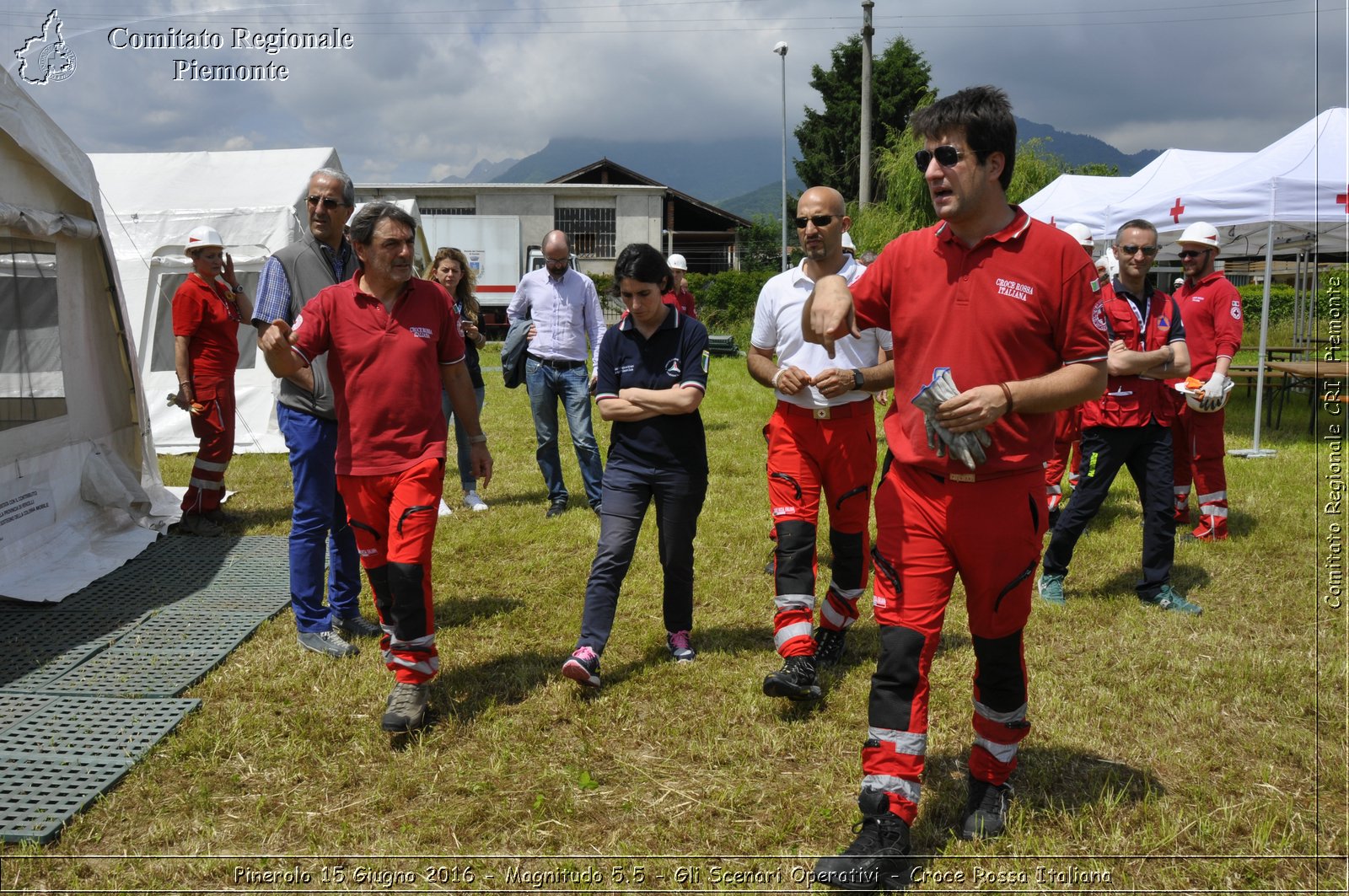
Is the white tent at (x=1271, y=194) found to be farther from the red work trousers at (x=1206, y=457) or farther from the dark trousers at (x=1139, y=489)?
the dark trousers at (x=1139, y=489)

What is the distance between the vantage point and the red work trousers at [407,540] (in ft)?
13.6

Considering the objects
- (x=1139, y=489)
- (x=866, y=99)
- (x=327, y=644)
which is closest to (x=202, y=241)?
(x=327, y=644)

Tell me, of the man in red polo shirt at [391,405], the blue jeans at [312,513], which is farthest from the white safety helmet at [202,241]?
the man in red polo shirt at [391,405]

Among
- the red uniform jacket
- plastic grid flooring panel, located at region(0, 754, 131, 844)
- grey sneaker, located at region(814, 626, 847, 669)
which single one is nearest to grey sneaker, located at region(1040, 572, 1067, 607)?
the red uniform jacket

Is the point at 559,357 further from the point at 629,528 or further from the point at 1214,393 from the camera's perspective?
the point at 1214,393

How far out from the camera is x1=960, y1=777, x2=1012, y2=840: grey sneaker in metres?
3.30

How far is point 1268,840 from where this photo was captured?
3299 mm

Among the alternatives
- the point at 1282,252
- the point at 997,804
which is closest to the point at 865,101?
the point at 1282,252

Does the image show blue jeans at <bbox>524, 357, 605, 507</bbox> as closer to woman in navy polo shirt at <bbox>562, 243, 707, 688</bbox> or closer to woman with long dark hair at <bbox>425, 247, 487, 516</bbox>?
woman with long dark hair at <bbox>425, 247, 487, 516</bbox>

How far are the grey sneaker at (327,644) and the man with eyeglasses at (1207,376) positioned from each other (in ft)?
20.1

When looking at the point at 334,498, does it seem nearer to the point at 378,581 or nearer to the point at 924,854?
the point at 378,581

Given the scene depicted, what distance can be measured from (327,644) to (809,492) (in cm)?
267

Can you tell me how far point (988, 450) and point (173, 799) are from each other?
3188 mm

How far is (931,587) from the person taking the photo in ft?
10.1
